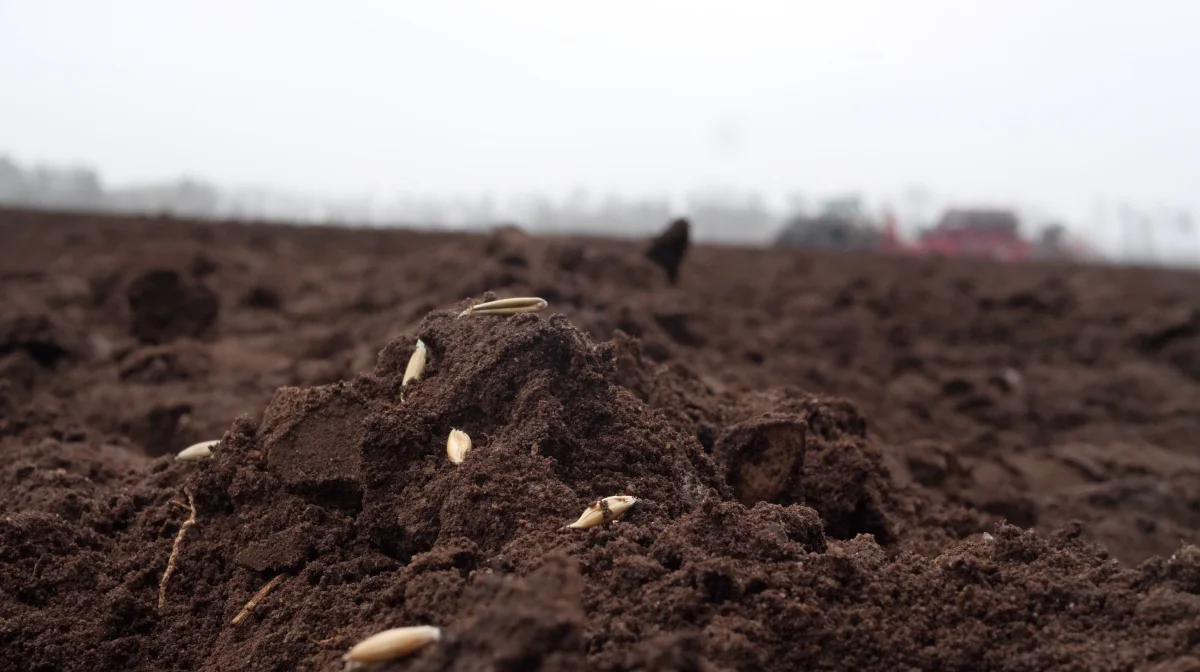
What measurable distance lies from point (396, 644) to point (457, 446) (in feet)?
2.37

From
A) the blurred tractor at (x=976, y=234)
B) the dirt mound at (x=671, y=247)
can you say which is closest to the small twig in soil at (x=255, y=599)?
the dirt mound at (x=671, y=247)

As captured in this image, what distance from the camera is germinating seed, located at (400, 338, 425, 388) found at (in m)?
2.75

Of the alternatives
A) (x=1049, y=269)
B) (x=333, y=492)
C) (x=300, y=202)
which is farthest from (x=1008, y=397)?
(x=300, y=202)

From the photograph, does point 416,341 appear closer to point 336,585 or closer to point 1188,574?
point 336,585

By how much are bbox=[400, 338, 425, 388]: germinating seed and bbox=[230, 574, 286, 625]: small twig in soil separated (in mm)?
631

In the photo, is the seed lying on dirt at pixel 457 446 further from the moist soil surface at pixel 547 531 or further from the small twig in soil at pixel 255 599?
the small twig in soil at pixel 255 599

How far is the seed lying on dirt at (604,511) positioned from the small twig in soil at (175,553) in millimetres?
1075

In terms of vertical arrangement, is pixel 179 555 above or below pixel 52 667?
above

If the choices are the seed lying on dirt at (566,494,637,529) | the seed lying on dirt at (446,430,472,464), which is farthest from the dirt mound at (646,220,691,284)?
the seed lying on dirt at (566,494,637,529)

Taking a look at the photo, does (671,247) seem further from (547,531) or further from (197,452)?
(547,531)

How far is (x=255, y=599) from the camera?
2.35 meters

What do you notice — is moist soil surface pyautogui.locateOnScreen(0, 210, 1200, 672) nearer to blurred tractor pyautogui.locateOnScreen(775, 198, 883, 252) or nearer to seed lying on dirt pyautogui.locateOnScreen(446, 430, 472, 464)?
seed lying on dirt pyautogui.locateOnScreen(446, 430, 472, 464)

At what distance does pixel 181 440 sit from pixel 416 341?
216 centimetres

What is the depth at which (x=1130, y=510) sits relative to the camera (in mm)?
4969
